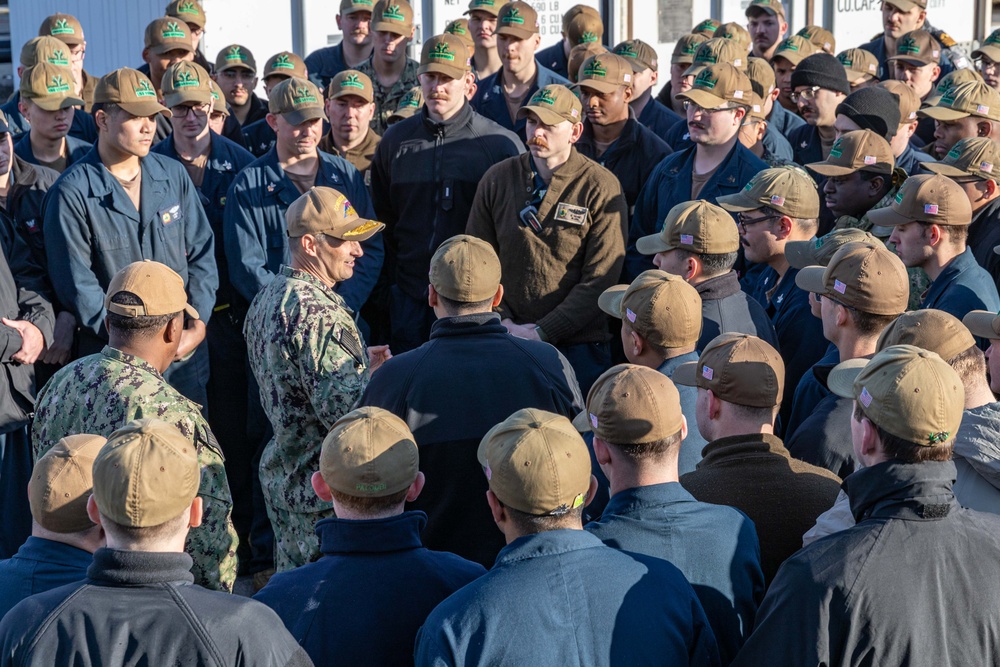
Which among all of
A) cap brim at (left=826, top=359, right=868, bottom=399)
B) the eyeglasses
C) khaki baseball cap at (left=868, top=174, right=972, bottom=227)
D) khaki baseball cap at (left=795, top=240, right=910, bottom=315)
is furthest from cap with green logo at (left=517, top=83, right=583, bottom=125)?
cap brim at (left=826, top=359, right=868, bottom=399)

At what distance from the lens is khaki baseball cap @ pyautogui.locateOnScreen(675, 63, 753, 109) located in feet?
21.4

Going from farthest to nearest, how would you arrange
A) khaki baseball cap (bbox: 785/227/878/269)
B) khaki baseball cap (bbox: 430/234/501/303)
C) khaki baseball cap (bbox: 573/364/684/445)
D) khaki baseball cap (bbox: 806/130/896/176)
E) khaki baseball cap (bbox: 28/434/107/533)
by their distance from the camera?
khaki baseball cap (bbox: 806/130/896/176), khaki baseball cap (bbox: 785/227/878/269), khaki baseball cap (bbox: 430/234/501/303), khaki baseball cap (bbox: 573/364/684/445), khaki baseball cap (bbox: 28/434/107/533)

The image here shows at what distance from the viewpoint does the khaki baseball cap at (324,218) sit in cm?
484

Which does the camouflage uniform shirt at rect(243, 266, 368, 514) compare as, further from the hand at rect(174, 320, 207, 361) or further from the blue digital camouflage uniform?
the hand at rect(174, 320, 207, 361)

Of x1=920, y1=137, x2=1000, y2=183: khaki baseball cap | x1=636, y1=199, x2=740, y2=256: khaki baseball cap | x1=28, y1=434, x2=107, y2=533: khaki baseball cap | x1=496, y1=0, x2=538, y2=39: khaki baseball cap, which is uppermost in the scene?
x1=496, y1=0, x2=538, y2=39: khaki baseball cap

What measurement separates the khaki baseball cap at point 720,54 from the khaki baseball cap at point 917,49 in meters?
1.92

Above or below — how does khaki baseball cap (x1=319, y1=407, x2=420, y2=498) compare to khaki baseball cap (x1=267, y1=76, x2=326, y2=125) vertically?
below

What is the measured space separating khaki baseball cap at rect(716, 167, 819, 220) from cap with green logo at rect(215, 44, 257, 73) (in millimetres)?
4207

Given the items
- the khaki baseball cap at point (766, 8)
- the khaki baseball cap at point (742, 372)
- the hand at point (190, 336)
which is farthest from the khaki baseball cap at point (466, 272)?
the khaki baseball cap at point (766, 8)

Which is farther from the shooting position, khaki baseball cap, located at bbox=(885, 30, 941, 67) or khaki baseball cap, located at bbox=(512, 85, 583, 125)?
khaki baseball cap, located at bbox=(885, 30, 941, 67)

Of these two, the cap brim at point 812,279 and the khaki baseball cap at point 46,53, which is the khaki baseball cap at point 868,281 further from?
the khaki baseball cap at point 46,53

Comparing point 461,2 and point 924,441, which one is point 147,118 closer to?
point 924,441

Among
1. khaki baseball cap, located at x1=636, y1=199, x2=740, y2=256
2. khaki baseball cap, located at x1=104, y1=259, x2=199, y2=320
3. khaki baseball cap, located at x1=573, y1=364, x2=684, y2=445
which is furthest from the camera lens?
khaki baseball cap, located at x1=636, y1=199, x2=740, y2=256

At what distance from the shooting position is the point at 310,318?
4645mm
